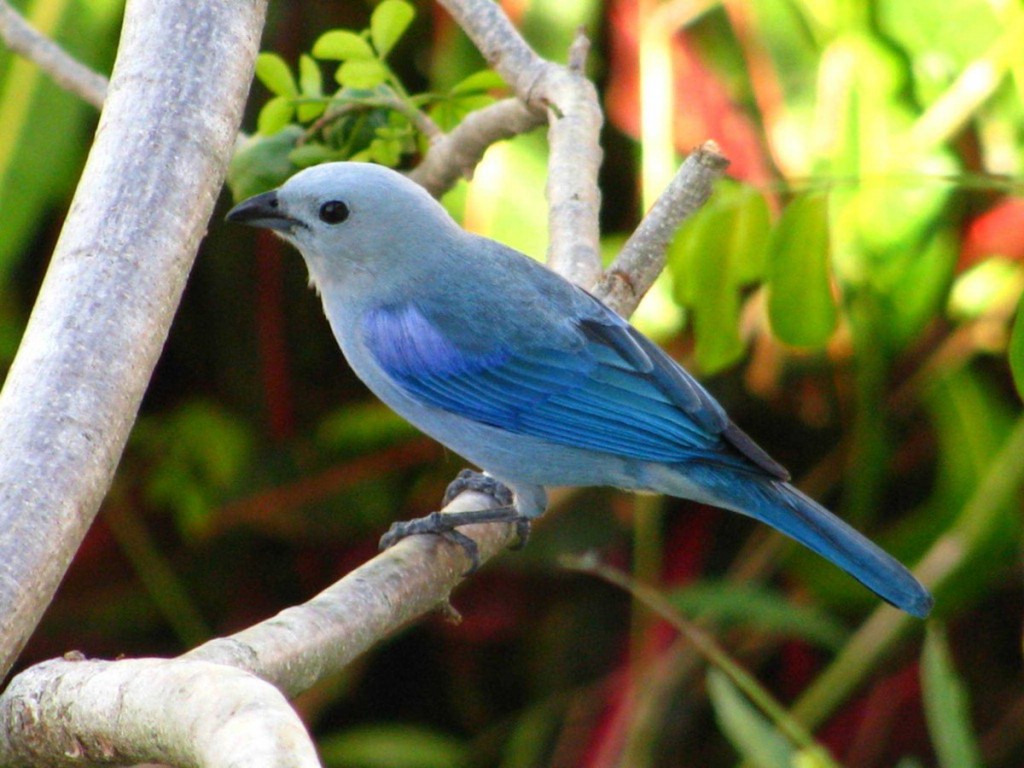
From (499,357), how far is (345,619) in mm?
1063

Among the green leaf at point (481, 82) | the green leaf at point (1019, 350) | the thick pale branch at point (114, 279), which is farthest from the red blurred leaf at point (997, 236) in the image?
the thick pale branch at point (114, 279)

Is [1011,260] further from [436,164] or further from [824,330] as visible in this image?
[436,164]

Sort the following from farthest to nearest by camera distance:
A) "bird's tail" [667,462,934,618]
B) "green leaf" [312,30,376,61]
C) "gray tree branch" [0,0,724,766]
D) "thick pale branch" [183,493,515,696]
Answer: "green leaf" [312,30,376,61] < "bird's tail" [667,462,934,618] < "thick pale branch" [183,493,515,696] < "gray tree branch" [0,0,724,766]

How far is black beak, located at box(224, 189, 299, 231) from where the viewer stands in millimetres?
2684

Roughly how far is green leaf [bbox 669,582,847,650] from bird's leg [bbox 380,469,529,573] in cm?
97

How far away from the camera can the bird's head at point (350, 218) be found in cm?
271

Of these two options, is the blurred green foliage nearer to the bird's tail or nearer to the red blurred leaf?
the red blurred leaf

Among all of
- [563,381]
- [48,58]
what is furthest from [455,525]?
[48,58]

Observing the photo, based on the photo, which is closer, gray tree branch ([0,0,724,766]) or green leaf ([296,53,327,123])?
gray tree branch ([0,0,724,766])

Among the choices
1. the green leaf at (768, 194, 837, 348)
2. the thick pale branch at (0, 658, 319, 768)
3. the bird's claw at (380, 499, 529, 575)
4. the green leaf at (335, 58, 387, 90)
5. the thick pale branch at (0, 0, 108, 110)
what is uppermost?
the thick pale branch at (0, 0, 108, 110)

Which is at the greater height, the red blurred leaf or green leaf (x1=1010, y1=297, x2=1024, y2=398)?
the red blurred leaf

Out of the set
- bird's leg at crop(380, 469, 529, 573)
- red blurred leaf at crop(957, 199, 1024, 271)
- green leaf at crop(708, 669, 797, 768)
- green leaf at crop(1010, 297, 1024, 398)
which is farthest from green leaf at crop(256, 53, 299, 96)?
red blurred leaf at crop(957, 199, 1024, 271)

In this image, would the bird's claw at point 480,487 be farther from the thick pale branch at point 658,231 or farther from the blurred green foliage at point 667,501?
the blurred green foliage at point 667,501

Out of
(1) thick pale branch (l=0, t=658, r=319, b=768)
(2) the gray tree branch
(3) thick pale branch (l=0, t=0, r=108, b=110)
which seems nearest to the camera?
(1) thick pale branch (l=0, t=658, r=319, b=768)
